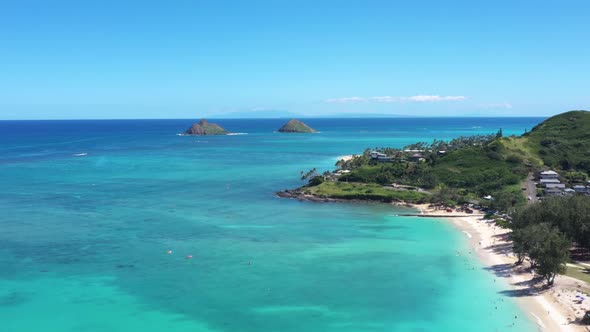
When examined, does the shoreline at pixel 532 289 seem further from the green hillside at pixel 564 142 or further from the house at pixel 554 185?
the green hillside at pixel 564 142

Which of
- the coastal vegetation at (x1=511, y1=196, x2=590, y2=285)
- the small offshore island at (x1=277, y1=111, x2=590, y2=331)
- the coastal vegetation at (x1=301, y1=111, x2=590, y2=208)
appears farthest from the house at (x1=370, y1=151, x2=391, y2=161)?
the coastal vegetation at (x1=511, y1=196, x2=590, y2=285)

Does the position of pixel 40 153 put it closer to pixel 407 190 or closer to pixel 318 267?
pixel 407 190

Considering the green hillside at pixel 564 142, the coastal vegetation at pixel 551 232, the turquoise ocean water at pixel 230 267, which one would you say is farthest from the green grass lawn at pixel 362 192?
the green hillside at pixel 564 142

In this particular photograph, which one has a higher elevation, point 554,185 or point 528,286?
point 554,185

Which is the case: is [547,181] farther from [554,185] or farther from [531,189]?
[531,189]

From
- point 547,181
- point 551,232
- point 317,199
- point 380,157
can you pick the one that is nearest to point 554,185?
point 547,181

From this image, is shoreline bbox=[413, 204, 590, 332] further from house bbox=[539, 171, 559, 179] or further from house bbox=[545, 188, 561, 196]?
house bbox=[539, 171, 559, 179]

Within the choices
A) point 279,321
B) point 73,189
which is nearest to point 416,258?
point 279,321
